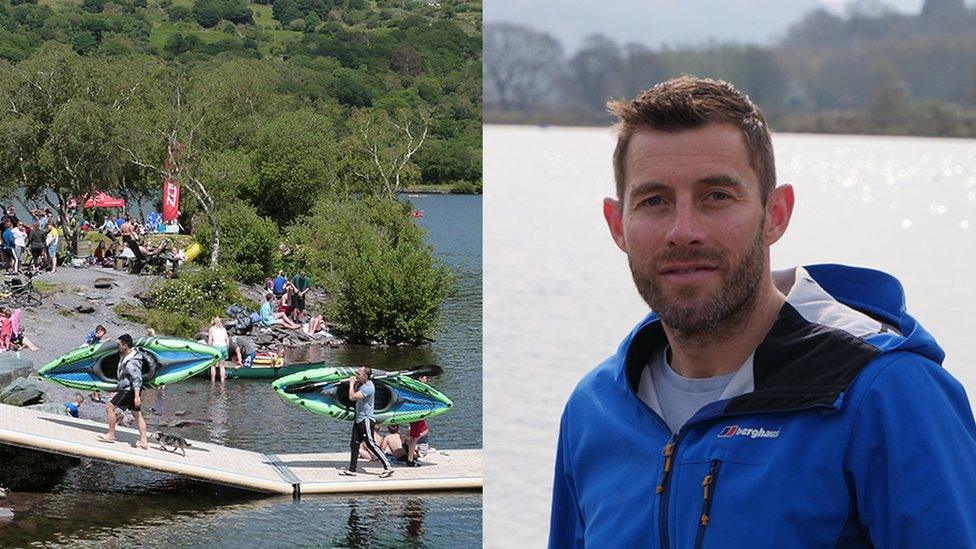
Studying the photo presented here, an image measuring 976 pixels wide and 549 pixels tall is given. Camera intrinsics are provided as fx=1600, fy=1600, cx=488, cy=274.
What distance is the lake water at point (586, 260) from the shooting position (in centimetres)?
981

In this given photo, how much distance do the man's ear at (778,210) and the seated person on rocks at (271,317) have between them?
9055 millimetres

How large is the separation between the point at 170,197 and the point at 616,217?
29.7 feet

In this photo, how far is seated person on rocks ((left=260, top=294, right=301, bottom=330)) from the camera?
9.73 m

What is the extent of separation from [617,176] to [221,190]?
29.5 ft

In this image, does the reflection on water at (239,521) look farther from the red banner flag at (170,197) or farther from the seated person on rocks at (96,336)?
the red banner flag at (170,197)

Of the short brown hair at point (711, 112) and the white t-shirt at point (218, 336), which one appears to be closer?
the short brown hair at point (711, 112)

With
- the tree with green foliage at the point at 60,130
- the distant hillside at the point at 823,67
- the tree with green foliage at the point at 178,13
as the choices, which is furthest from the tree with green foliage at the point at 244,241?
→ the distant hillside at the point at 823,67

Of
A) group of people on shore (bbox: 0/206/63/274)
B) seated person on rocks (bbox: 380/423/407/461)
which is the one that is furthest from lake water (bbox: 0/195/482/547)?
group of people on shore (bbox: 0/206/63/274)

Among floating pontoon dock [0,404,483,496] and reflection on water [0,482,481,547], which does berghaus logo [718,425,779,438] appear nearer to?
reflection on water [0,482,481,547]

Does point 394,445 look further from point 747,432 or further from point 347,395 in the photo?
point 747,432

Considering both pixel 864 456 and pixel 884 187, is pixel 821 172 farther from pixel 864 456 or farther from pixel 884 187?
pixel 864 456

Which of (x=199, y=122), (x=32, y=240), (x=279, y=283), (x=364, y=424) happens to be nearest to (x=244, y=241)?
(x=279, y=283)

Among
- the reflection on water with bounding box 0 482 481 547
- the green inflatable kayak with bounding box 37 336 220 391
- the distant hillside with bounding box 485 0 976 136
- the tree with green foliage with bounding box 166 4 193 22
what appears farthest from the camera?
the distant hillside with bounding box 485 0 976 136

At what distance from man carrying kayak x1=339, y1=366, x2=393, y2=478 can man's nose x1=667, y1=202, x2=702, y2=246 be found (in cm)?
742
